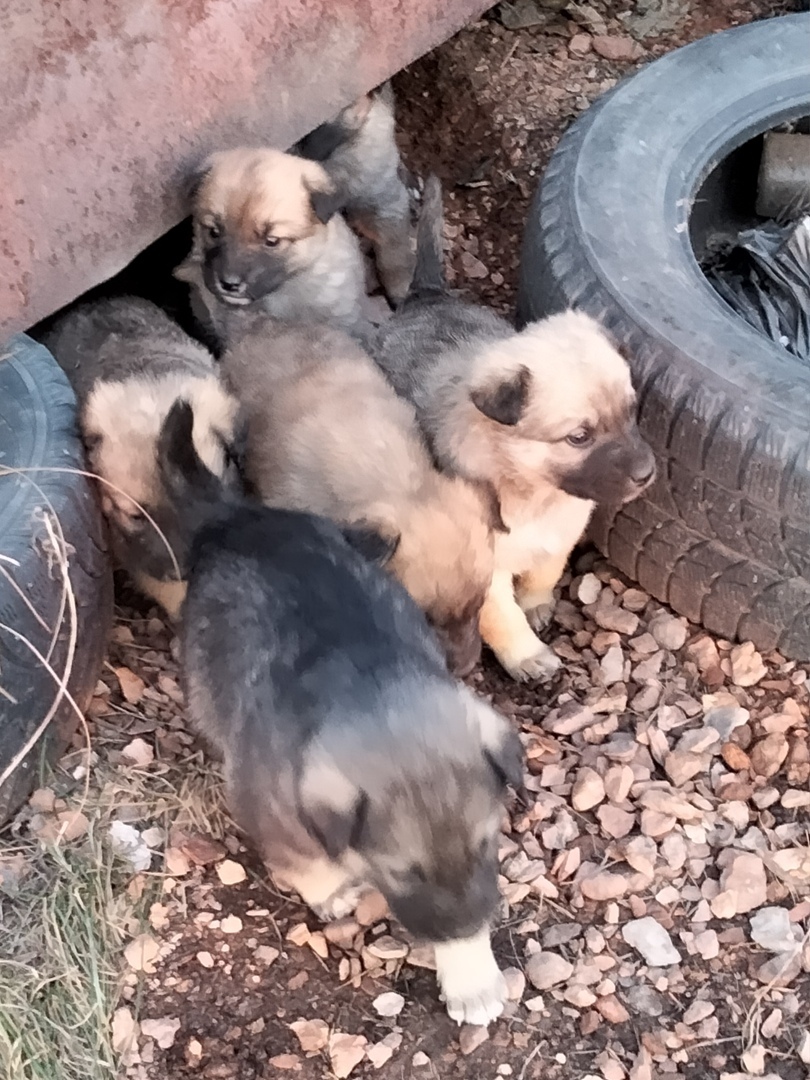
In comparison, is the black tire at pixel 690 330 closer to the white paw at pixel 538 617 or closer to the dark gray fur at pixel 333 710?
the white paw at pixel 538 617

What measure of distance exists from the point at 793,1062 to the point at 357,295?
→ 96.2 inches

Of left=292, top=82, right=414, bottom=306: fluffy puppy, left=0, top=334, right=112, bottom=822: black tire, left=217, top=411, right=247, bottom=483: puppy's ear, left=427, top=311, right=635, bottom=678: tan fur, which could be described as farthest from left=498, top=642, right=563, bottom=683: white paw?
left=292, top=82, right=414, bottom=306: fluffy puppy

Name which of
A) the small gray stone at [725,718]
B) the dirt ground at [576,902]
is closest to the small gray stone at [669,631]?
the dirt ground at [576,902]

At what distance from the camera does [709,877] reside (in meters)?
2.50

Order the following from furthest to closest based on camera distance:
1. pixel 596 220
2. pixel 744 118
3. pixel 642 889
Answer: pixel 744 118 < pixel 596 220 < pixel 642 889

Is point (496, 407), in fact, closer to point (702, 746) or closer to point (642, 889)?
point (702, 746)

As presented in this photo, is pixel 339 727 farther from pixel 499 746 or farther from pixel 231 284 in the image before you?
pixel 231 284

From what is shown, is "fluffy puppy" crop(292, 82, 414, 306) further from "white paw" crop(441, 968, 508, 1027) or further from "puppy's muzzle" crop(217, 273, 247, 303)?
"white paw" crop(441, 968, 508, 1027)

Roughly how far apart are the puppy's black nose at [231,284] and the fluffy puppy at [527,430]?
467 mm

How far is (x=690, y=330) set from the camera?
8.68ft

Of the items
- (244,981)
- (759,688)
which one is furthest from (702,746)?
(244,981)

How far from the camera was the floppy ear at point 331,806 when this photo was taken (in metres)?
1.88

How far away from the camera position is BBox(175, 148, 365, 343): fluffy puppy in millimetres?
3195

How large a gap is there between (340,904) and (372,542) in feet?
2.42
